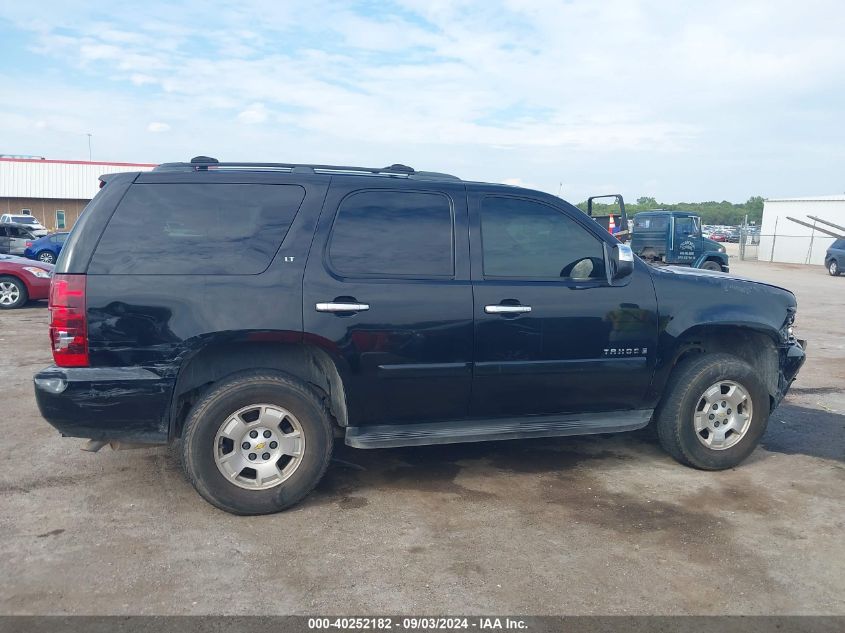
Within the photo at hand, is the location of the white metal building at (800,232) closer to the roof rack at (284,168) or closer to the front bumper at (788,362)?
the front bumper at (788,362)

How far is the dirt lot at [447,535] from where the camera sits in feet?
10.4

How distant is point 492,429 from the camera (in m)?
4.43

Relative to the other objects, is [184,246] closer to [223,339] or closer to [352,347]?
[223,339]

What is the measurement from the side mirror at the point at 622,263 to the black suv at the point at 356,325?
1 centimetres

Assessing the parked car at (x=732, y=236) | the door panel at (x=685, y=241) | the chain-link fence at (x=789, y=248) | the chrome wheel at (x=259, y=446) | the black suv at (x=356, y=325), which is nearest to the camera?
the black suv at (x=356, y=325)

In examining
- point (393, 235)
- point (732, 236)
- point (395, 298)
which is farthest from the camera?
point (732, 236)

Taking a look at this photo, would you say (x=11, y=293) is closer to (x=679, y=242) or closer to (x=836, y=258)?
(x=679, y=242)

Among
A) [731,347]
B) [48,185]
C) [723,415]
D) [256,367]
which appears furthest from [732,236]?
[256,367]

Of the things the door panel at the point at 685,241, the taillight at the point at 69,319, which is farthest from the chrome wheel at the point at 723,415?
the door panel at the point at 685,241

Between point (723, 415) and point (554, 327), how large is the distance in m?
1.53

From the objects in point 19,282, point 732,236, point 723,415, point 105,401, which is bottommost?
point 19,282

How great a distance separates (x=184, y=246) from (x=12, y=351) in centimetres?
622

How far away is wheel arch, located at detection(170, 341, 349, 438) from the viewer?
13.3ft

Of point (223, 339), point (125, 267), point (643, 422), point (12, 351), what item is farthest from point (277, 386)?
point (12, 351)
